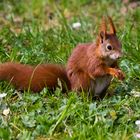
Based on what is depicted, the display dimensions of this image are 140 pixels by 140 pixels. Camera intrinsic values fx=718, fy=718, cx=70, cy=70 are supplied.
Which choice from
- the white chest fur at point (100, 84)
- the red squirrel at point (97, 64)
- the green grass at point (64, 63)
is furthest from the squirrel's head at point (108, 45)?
the green grass at point (64, 63)

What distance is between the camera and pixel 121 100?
5117mm

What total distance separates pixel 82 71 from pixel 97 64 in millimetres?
132

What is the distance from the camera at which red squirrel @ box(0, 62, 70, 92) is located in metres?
5.20

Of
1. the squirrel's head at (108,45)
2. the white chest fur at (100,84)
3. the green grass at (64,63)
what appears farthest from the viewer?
the white chest fur at (100,84)

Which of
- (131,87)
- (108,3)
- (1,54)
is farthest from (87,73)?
(108,3)

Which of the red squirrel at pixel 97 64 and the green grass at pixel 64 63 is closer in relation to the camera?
the green grass at pixel 64 63

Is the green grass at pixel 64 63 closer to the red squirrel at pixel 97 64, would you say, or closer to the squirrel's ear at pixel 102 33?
the red squirrel at pixel 97 64

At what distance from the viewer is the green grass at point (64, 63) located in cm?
465

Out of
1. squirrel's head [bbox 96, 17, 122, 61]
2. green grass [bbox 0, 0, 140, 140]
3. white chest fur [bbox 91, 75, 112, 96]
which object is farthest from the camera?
white chest fur [bbox 91, 75, 112, 96]

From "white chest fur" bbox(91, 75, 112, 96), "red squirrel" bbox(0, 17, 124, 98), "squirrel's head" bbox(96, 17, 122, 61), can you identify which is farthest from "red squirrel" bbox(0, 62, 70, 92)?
"squirrel's head" bbox(96, 17, 122, 61)

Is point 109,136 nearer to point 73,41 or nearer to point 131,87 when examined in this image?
point 131,87

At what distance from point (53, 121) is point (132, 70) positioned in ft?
3.98

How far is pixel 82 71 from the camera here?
5.14 m

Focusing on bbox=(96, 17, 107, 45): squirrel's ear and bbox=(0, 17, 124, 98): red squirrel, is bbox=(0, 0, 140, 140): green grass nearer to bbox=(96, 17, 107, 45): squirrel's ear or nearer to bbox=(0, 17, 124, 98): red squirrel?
bbox=(0, 17, 124, 98): red squirrel
